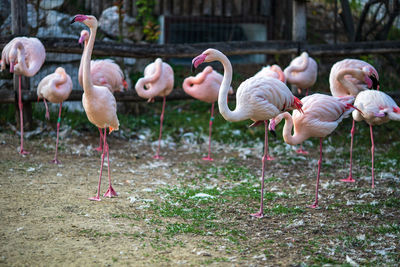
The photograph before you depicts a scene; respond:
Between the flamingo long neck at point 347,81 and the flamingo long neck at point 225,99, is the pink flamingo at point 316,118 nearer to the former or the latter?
the flamingo long neck at point 225,99

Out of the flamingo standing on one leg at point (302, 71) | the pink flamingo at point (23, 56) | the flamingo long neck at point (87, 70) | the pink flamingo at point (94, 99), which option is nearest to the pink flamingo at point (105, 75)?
the pink flamingo at point (23, 56)

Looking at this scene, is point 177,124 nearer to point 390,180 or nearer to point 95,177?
point 95,177

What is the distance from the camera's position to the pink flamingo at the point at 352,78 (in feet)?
18.9

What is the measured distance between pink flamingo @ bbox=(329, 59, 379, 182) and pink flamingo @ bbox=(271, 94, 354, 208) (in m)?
1.11

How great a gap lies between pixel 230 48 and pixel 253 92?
3229 mm

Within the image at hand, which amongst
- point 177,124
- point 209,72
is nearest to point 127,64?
point 177,124

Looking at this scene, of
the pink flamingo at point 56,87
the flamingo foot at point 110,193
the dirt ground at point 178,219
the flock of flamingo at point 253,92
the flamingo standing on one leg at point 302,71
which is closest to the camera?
the dirt ground at point 178,219

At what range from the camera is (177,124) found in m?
8.34

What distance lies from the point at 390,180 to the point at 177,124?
13.0ft

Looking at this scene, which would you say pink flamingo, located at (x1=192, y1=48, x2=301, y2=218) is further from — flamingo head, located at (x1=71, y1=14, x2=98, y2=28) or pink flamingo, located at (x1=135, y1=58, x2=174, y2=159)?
pink flamingo, located at (x1=135, y1=58, x2=174, y2=159)

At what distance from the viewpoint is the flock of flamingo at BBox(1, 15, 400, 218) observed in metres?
4.30

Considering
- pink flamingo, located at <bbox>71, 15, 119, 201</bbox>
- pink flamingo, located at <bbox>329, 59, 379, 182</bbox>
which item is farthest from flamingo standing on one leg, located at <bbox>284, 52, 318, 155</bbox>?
pink flamingo, located at <bbox>71, 15, 119, 201</bbox>

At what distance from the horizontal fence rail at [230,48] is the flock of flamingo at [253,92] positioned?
0.45 metres

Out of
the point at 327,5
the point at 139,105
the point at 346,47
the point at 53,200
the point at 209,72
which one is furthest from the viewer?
the point at 327,5
